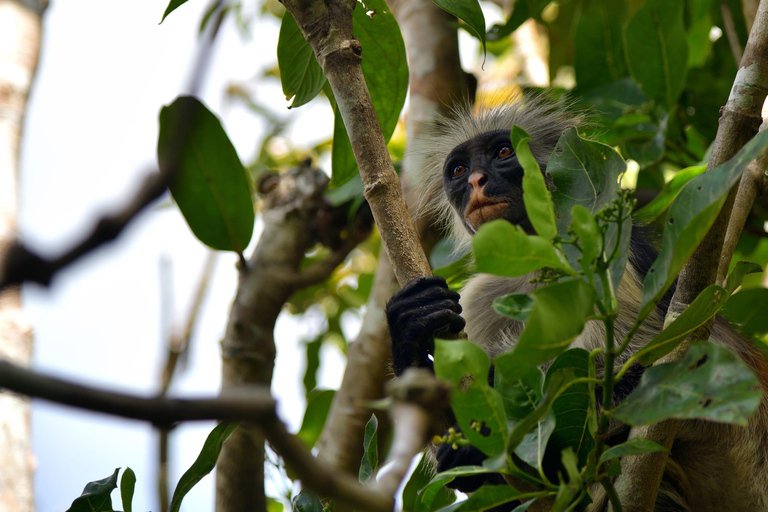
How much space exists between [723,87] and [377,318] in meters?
2.15

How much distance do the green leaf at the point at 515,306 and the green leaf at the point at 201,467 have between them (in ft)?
2.92

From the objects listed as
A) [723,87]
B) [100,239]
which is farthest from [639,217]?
[100,239]

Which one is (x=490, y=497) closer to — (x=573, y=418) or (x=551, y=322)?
(x=573, y=418)

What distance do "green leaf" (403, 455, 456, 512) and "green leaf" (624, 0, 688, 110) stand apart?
208 cm

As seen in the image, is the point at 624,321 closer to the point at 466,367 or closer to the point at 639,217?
the point at 639,217

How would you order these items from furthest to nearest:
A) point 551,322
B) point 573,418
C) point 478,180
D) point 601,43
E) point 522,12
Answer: point 601,43 < point 522,12 < point 478,180 < point 573,418 < point 551,322

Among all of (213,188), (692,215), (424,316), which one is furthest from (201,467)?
(692,215)

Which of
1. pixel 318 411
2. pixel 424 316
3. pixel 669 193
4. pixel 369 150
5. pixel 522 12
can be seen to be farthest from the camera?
pixel 318 411

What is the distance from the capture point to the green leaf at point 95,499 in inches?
73.3

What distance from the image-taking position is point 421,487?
2.96 meters

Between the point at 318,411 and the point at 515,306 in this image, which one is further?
the point at 318,411

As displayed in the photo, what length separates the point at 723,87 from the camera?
3652mm

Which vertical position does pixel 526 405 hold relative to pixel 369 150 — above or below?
below

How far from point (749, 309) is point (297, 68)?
7.70 ft
